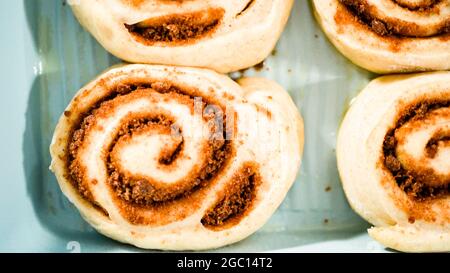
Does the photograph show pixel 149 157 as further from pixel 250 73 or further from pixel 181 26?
pixel 250 73

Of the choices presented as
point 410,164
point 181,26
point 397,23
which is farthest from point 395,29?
point 181,26

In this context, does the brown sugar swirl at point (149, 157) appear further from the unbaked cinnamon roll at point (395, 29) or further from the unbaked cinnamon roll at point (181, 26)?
the unbaked cinnamon roll at point (395, 29)

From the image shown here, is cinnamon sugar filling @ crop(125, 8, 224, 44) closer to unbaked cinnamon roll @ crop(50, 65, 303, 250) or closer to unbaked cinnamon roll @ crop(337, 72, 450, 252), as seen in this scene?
unbaked cinnamon roll @ crop(50, 65, 303, 250)

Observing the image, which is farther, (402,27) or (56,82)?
(56,82)

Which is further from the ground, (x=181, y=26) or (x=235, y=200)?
(x=181, y=26)

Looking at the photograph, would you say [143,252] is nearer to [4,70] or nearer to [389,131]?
[4,70]

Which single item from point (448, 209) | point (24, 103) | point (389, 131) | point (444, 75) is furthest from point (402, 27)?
point (24, 103)

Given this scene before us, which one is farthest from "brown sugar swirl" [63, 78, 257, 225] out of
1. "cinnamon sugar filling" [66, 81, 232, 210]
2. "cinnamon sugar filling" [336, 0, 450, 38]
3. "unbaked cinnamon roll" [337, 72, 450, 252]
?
"cinnamon sugar filling" [336, 0, 450, 38]
